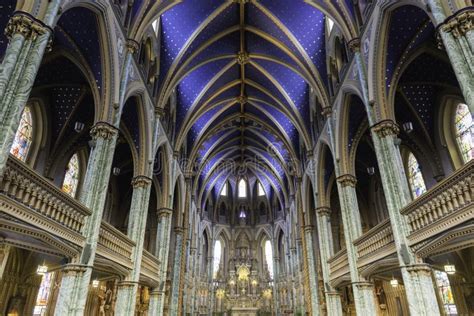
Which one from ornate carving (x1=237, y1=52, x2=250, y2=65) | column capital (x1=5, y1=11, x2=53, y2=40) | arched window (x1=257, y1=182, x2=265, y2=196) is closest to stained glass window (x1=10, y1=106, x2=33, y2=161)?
column capital (x1=5, y1=11, x2=53, y2=40)

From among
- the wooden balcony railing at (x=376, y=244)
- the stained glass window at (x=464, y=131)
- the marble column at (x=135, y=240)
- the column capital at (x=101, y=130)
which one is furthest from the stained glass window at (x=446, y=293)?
the column capital at (x=101, y=130)

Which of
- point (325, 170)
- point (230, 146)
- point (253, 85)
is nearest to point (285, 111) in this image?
point (253, 85)

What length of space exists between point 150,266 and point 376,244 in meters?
10.8

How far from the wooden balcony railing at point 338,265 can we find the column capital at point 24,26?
1470cm

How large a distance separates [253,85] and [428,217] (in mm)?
17468

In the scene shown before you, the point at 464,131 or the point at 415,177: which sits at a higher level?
the point at 464,131

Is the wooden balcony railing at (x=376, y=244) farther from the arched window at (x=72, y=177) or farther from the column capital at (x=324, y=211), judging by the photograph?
the arched window at (x=72, y=177)

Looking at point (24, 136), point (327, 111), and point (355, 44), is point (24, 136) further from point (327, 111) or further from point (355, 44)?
point (355, 44)

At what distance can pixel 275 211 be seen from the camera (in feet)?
124

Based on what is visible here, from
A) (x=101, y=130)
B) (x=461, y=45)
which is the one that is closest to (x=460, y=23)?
(x=461, y=45)

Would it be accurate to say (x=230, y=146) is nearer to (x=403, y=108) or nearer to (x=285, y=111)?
(x=285, y=111)

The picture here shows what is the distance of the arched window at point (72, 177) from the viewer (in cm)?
1772

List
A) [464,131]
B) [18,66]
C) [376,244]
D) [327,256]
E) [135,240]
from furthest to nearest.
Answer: [327,256] → [464,131] → [135,240] → [376,244] → [18,66]

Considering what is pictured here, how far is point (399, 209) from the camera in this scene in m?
10.2
